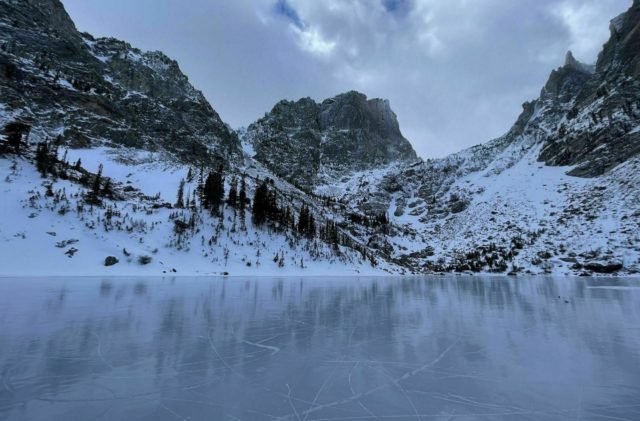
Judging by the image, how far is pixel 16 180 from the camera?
127 feet

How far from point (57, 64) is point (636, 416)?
428ft

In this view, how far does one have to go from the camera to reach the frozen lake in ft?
14.6

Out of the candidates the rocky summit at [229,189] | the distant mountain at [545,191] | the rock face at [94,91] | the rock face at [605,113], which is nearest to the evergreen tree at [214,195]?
the rocky summit at [229,189]

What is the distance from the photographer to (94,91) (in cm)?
9231

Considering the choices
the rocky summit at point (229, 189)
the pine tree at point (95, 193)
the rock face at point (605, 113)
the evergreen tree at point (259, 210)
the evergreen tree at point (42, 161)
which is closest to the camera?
the rocky summit at point (229, 189)

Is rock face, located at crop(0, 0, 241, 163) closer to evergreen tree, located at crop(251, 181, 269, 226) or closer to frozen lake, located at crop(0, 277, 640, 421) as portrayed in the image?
evergreen tree, located at crop(251, 181, 269, 226)

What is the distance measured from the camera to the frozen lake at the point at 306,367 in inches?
175

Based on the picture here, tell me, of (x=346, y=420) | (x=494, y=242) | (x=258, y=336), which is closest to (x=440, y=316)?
(x=258, y=336)

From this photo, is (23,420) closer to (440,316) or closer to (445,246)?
(440,316)

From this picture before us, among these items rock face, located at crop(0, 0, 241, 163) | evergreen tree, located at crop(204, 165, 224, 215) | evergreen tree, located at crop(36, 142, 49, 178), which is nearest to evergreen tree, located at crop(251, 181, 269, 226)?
evergreen tree, located at crop(204, 165, 224, 215)

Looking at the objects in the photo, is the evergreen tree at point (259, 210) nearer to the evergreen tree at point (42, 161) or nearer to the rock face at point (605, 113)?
the evergreen tree at point (42, 161)

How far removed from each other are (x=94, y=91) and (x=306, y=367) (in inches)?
4494

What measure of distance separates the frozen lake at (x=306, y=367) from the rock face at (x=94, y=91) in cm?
8237

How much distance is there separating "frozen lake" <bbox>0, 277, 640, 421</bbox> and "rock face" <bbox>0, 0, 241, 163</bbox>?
8237 centimetres
